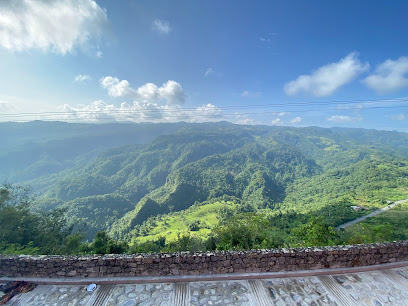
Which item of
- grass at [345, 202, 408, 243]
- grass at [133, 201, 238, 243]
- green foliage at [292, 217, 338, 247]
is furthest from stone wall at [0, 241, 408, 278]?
grass at [133, 201, 238, 243]

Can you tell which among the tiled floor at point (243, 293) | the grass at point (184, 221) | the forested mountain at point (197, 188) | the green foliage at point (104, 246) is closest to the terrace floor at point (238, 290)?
the tiled floor at point (243, 293)

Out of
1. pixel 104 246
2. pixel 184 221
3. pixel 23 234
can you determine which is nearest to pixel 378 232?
pixel 104 246

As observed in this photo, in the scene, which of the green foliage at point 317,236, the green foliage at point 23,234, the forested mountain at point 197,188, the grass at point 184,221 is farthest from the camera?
the forested mountain at point 197,188

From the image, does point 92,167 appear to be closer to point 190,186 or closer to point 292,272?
point 190,186

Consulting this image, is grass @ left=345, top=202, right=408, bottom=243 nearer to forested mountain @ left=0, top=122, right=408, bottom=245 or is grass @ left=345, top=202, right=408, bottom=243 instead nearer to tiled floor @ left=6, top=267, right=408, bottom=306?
tiled floor @ left=6, top=267, right=408, bottom=306

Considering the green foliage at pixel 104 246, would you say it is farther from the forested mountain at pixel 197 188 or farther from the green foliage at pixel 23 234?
the forested mountain at pixel 197 188

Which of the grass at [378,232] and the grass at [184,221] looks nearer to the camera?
the grass at [378,232]
